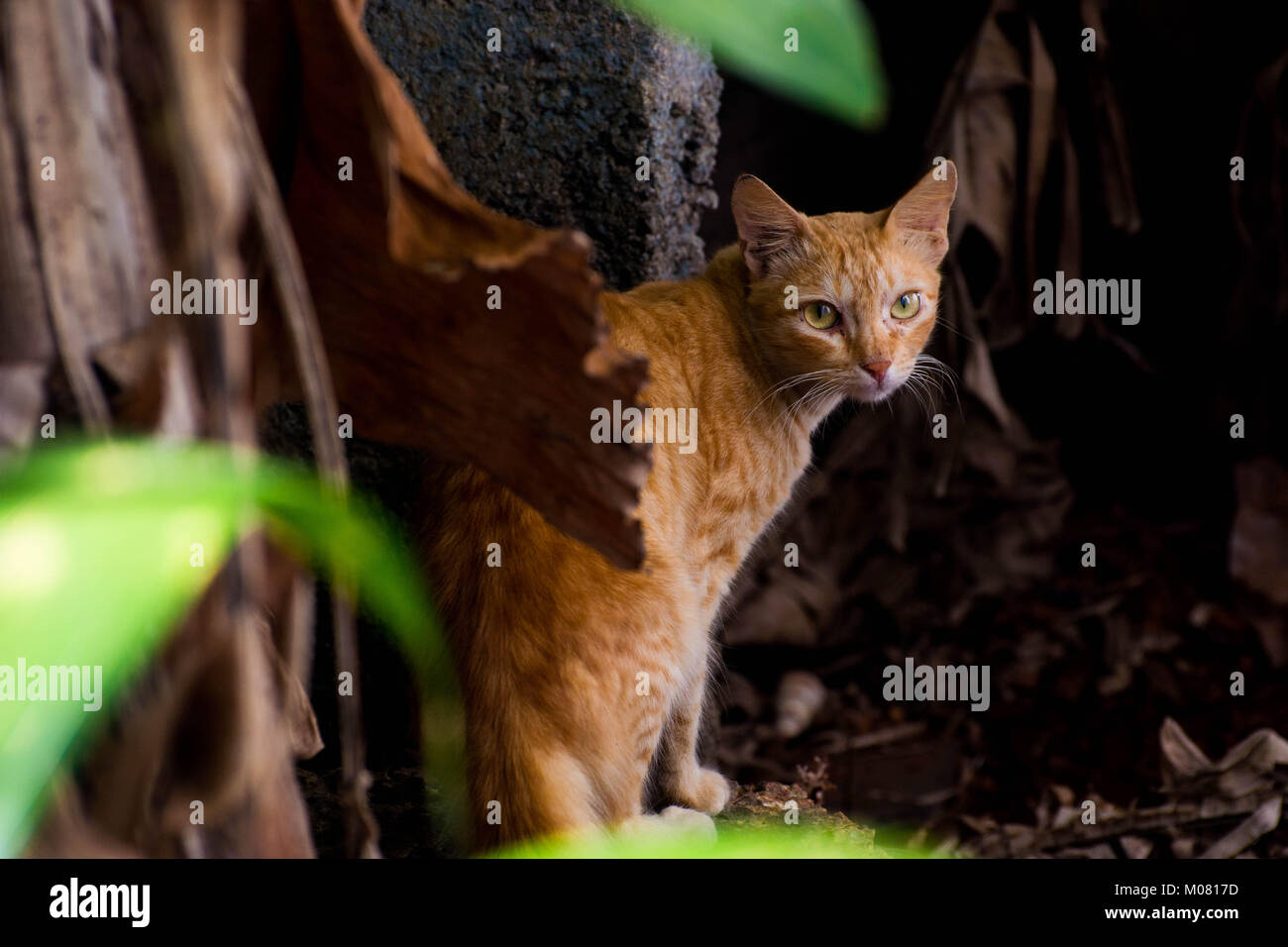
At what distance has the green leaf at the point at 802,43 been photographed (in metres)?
0.44

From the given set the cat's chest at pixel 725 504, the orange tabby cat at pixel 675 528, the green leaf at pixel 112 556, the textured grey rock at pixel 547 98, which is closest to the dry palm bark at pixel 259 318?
the green leaf at pixel 112 556

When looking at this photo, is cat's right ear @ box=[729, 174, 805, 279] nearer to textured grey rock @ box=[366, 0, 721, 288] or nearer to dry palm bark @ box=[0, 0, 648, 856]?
textured grey rock @ box=[366, 0, 721, 288]

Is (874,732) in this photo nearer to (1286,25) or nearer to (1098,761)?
(1098,761)

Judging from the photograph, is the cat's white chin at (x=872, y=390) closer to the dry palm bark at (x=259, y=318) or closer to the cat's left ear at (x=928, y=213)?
the cat's left ear at (x=928, y=213)

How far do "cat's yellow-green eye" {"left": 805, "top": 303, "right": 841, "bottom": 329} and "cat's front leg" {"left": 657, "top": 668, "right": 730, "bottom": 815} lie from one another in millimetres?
712

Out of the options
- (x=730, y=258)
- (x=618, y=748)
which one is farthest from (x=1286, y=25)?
(x=618, y=748)

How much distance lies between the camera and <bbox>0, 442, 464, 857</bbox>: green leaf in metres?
0.55

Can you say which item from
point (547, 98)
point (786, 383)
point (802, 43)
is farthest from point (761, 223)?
point (802, 43)

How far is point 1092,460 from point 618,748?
2893mm

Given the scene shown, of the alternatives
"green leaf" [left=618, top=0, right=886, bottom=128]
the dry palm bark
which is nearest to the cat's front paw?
the dry palm bark

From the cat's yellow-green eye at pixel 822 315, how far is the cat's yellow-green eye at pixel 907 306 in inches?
4.8

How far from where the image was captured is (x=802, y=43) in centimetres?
47

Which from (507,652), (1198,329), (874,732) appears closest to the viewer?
(507,652)

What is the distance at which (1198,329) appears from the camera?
3.73 metres
